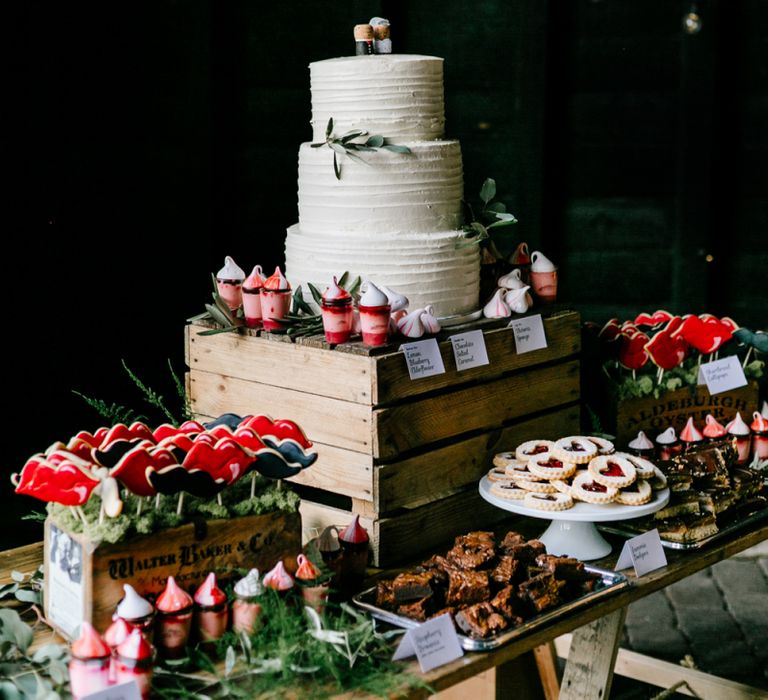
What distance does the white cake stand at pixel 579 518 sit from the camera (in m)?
2.38

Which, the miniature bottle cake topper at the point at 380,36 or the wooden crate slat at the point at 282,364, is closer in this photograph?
the wooden crate slat at the point at 282,364

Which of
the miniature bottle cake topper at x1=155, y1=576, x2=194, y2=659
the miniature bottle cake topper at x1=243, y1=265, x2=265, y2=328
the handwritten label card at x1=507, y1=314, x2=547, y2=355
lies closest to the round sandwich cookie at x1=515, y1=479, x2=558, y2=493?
the handwritten label card at x1=507, y1=314, x2=547, y2=355

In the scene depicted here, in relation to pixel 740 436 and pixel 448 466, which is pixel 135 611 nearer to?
pixel 448 466

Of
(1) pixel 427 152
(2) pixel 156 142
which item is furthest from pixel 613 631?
(2) pixel 156 142

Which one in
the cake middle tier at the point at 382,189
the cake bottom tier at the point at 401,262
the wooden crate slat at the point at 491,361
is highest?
the cake middle tier at the point at 382,189

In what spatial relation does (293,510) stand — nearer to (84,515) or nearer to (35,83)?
(84,515)

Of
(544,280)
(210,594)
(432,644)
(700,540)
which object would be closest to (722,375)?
(544,280)

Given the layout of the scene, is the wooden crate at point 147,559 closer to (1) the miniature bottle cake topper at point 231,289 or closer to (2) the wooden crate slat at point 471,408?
(2) the wooden crate slat at point 471,408

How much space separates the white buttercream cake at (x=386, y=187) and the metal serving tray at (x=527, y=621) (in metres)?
0.78

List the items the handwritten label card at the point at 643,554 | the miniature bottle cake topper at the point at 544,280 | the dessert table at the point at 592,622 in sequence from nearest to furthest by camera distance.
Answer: the dessert table at the point at 592,622 → the handwritten label card at the point at 643,554 → the miniature bottle cake topper at the point at 544,280

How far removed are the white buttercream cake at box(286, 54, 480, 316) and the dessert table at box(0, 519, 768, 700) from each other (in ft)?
2.27

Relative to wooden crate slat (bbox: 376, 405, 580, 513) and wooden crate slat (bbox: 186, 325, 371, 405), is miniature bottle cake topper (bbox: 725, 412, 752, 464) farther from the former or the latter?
wooden crate slat (bbox: 186, 325, 371, 405)

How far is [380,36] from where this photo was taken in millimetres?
2727

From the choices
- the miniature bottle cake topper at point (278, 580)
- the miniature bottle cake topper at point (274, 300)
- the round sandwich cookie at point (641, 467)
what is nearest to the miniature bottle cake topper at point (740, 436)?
the round sandwich cookie at point (641, 467)
